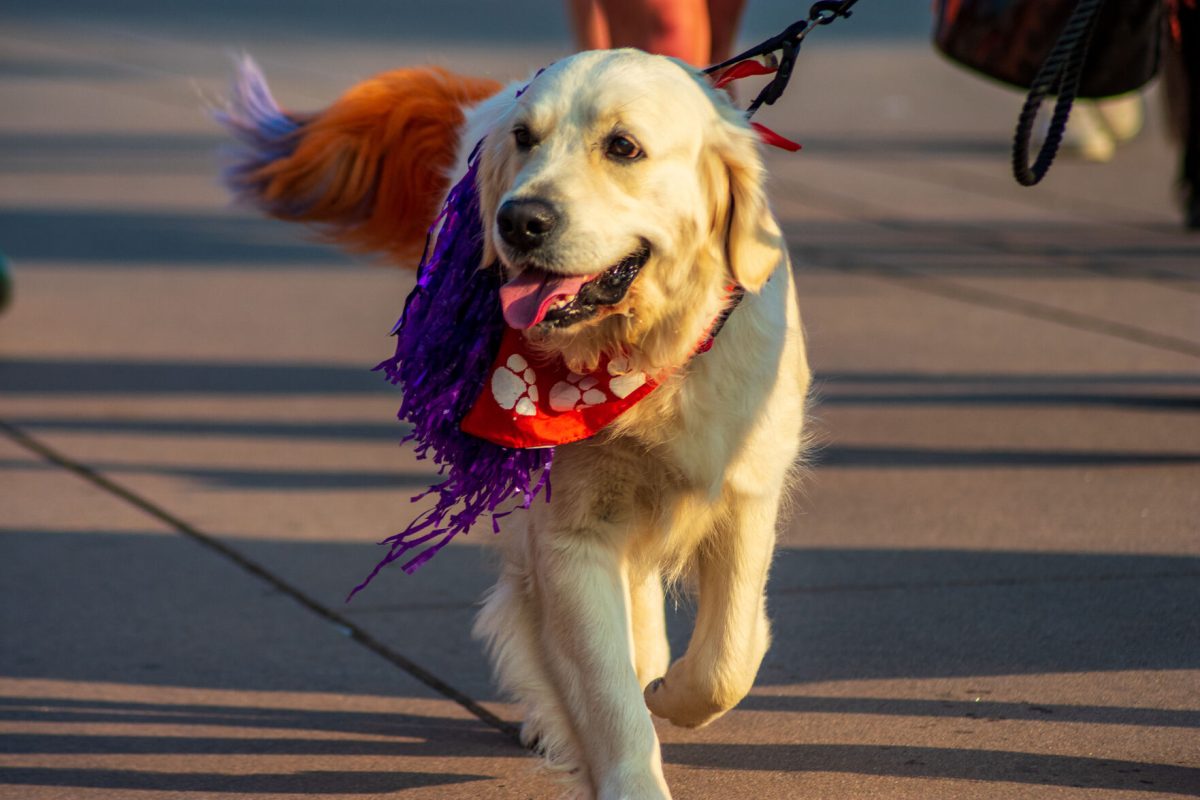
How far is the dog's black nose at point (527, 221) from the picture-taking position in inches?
114

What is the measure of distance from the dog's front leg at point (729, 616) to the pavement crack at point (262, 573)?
0.49 m

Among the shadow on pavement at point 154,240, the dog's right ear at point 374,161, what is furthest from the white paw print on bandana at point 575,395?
the shadow on pavement at point 154,240

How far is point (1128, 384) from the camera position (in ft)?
20.8

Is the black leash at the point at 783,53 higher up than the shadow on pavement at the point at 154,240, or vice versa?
the black leash at the point at 783,53

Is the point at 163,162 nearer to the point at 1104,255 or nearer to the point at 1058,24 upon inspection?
the point at 1104,255

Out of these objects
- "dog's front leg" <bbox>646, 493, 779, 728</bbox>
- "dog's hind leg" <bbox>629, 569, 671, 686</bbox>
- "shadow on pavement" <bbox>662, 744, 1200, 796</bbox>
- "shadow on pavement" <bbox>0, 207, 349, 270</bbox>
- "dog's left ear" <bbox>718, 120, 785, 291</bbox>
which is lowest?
"shadow on pavement" <bbox>0, 207, 349, 270</bbox>

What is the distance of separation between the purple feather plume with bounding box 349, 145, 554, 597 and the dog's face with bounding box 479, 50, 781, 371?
0.33ft

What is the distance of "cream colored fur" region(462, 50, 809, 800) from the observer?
3.02 m

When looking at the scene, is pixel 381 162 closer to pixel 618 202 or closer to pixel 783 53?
pixel 783 53

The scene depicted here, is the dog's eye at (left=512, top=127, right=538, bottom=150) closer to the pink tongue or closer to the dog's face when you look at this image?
the dog's face

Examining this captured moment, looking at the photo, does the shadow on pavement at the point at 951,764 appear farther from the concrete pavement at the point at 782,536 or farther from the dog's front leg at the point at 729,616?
the dog's front leg at the point at 729,616

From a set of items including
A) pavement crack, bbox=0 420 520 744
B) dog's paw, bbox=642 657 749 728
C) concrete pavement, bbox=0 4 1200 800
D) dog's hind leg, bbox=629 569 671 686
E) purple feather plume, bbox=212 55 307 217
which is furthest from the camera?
purple feather plume, bbox=212 55 307 217

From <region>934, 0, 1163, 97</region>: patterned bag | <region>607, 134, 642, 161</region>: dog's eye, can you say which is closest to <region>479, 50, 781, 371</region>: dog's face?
<region>607, 134, 642, 161</region>: dog's eye

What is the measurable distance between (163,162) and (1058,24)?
8.10 meters
